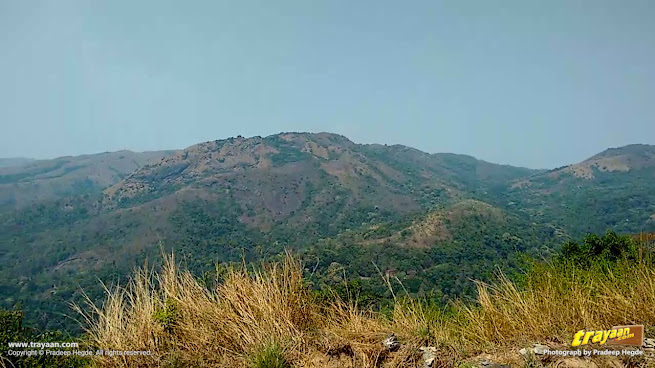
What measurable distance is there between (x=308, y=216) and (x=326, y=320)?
243 ft

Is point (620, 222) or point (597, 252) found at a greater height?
point (597, 252)

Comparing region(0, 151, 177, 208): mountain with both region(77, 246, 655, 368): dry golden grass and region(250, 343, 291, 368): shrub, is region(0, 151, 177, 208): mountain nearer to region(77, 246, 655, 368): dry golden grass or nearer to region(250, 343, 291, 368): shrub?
region(77, 246, 655, 368): dry golden grass

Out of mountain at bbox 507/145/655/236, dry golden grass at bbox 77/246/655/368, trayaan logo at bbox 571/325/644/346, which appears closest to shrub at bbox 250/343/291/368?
dry golden grass at bbox 77/246/655/368

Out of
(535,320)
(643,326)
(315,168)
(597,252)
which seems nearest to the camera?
(643,326)

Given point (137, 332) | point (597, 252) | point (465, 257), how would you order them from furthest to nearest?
point (465, 257), point (597, 252), point (137, 332)

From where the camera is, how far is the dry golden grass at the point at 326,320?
8.90ft

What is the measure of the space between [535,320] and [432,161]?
154 m

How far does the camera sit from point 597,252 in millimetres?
10453

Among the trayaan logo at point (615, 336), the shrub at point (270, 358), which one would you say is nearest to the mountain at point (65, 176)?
the shrub at point (270, 358)

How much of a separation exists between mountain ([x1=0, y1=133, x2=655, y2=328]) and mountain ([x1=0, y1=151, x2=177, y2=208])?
4.52ft

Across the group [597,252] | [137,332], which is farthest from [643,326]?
[597,252]

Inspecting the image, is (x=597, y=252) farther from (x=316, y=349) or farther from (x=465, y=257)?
(x=465, y=257)

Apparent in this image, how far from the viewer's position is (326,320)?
130 inches

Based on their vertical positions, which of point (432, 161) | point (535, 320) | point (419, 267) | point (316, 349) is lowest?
point (419, 267)
